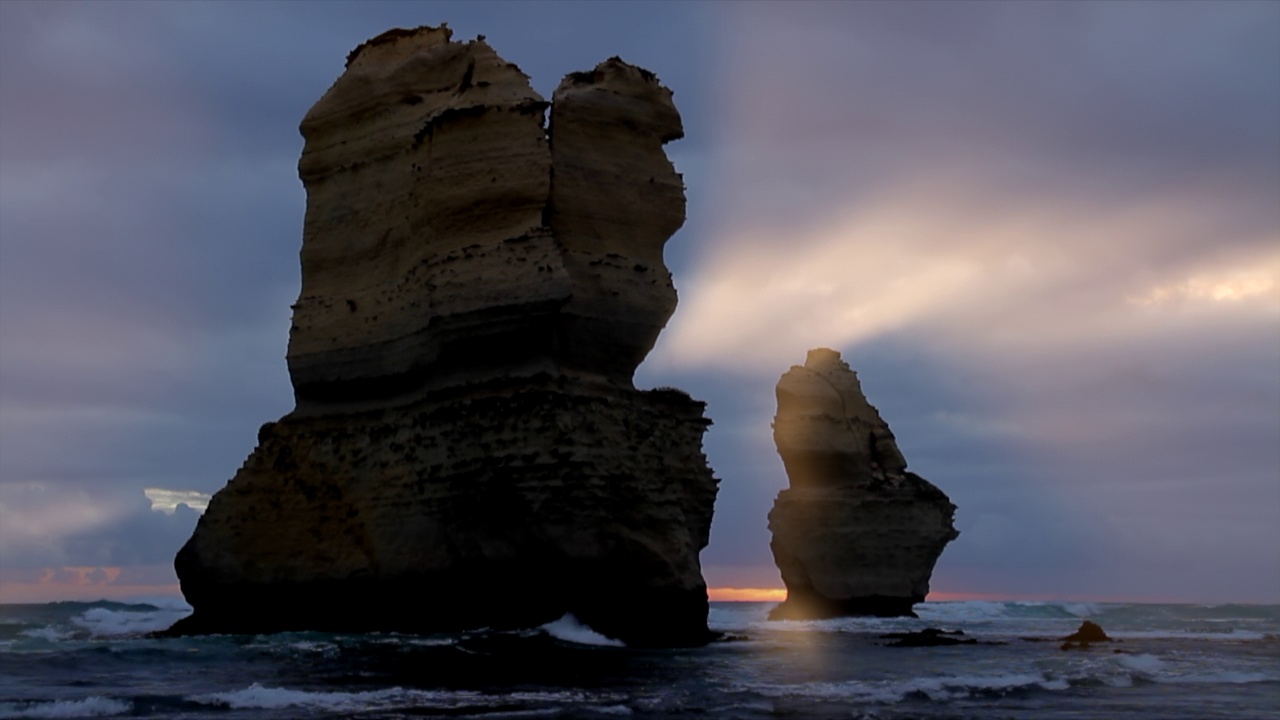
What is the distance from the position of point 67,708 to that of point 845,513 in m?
35.5

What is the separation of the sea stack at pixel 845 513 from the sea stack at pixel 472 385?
2084 centimetres

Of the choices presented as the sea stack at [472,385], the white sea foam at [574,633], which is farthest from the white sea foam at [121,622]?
the white sea foam at [574,633]

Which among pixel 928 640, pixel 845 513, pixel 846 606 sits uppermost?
pixel 845 513

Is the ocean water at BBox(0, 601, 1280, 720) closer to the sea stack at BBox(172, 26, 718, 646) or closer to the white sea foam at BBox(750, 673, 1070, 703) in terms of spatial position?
the white sea foam at BBox(750, 673, 1070, 703)

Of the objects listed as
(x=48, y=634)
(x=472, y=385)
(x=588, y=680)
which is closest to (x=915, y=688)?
(x=588, y=680)

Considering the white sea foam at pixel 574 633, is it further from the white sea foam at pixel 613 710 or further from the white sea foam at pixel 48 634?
the white sea foam at pixel 48 634

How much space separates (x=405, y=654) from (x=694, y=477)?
25.8 feet

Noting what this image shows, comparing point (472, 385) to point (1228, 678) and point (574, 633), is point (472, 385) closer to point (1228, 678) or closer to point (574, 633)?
point (574, 633)

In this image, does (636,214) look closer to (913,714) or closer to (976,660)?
(976,660)

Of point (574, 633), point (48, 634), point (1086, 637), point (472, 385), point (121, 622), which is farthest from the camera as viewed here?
point (121, 622)

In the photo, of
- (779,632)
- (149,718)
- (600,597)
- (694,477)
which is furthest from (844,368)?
(149,718)

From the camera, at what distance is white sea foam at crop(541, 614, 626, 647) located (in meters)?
23.2

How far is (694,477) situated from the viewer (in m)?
26.2

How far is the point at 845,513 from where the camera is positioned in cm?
4638
